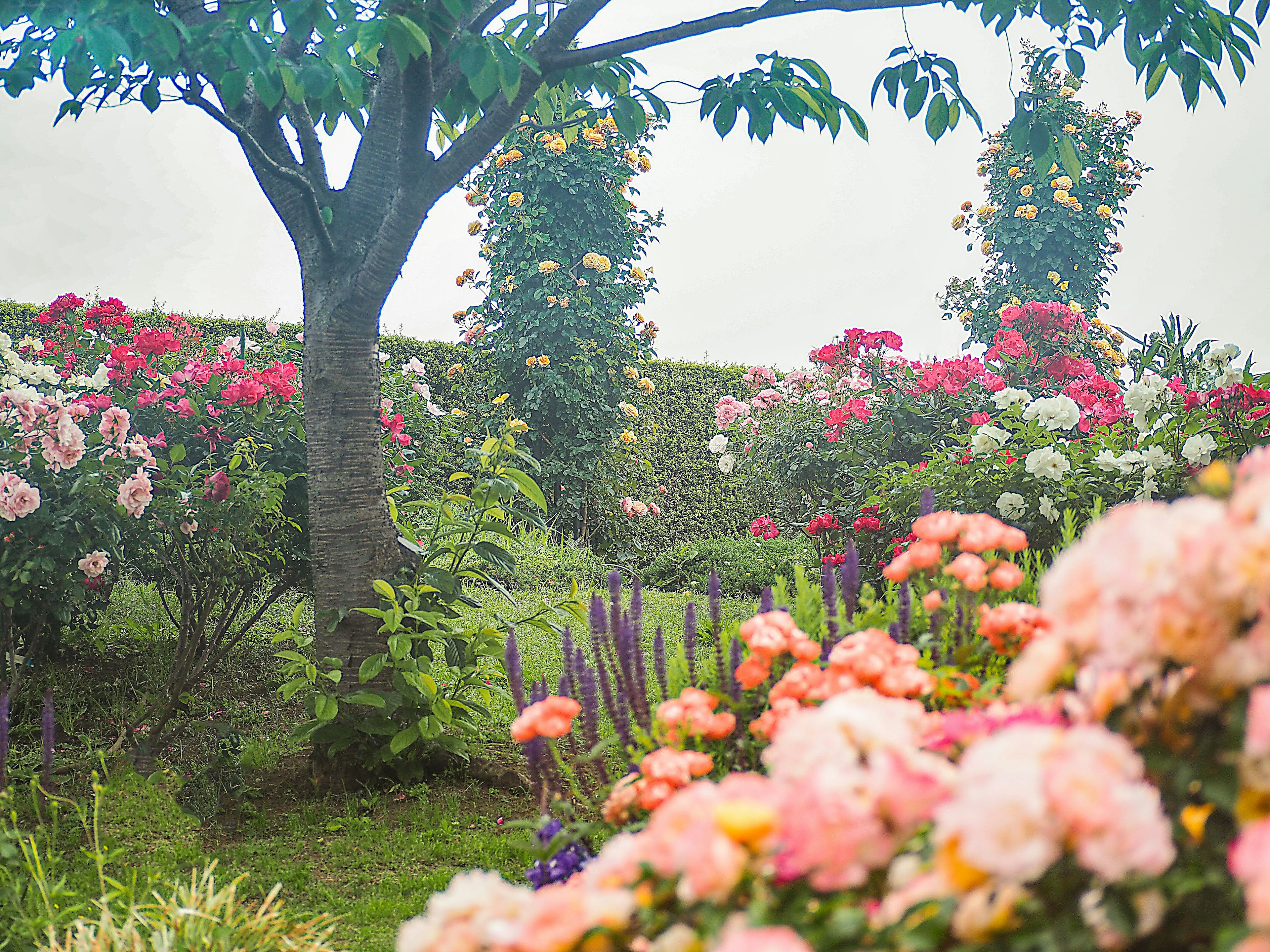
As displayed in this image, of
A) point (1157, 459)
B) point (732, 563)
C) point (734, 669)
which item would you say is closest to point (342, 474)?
point (734, 669)

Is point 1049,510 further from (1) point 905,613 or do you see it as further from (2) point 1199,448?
(1) point 905,613

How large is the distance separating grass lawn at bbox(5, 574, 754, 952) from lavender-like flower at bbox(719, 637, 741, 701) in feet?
2.56

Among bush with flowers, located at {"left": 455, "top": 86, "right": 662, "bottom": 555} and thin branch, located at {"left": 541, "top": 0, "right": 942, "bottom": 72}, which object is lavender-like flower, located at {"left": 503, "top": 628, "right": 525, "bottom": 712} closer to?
thin branch, located at {"left": 541, "top": 0, "right": 942, "bottom": 72}

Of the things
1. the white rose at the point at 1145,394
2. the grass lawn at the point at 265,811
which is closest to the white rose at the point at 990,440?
the white rose at the point at 1145,394

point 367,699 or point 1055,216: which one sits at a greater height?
point 1055,216

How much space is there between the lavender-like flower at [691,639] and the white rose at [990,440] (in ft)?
7.23

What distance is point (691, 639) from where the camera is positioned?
1.74 metres

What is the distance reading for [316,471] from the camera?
109 inches

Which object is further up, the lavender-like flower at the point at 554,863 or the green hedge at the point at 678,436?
the green hedge at the point at 678,436

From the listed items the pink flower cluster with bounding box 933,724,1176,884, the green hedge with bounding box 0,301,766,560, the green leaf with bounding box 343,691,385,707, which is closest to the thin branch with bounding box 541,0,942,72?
the green leaf with bounding box 343,691,385,707

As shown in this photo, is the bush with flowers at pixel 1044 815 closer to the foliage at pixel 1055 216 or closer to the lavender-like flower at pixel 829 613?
the lavender-like flower at pixel 829 613

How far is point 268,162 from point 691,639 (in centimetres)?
208

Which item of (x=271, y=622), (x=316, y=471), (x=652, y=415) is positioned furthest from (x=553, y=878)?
(x=652, y=415)

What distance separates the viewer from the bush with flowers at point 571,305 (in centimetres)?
737
